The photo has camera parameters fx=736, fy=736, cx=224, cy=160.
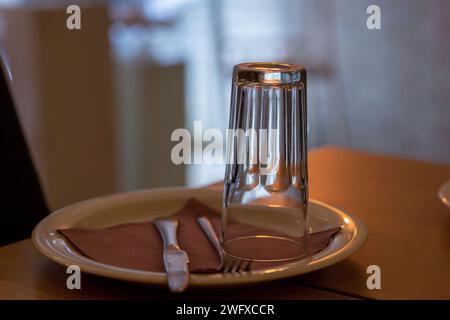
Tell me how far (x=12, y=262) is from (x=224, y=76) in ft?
9.56

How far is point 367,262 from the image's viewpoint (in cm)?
66

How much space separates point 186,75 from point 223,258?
A: 2592mm

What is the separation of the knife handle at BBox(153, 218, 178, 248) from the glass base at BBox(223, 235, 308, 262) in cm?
5

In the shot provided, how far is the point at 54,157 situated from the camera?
2.38 metres

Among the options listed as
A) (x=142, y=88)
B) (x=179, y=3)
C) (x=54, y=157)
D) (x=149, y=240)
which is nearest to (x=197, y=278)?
(x=149, y=240)

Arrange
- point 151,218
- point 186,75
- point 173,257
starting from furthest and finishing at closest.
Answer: point 186,75 < point 151,218 < point 173,257

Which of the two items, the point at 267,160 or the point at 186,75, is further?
the point at 186,75

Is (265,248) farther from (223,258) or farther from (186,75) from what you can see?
(186,75)

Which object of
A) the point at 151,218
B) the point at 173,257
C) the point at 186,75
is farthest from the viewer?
the point at 186,75

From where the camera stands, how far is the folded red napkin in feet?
1.98

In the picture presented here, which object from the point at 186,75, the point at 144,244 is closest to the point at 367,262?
the point at 144,244

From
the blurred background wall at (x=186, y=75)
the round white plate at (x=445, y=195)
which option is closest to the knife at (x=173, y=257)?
the round white plate at (x=445, y=195)

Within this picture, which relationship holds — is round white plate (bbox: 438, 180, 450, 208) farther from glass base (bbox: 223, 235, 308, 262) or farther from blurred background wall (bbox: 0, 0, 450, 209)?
blurred background wall (bbox: 0, 0, 450, 209)

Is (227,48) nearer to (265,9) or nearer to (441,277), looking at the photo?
(265,9)
